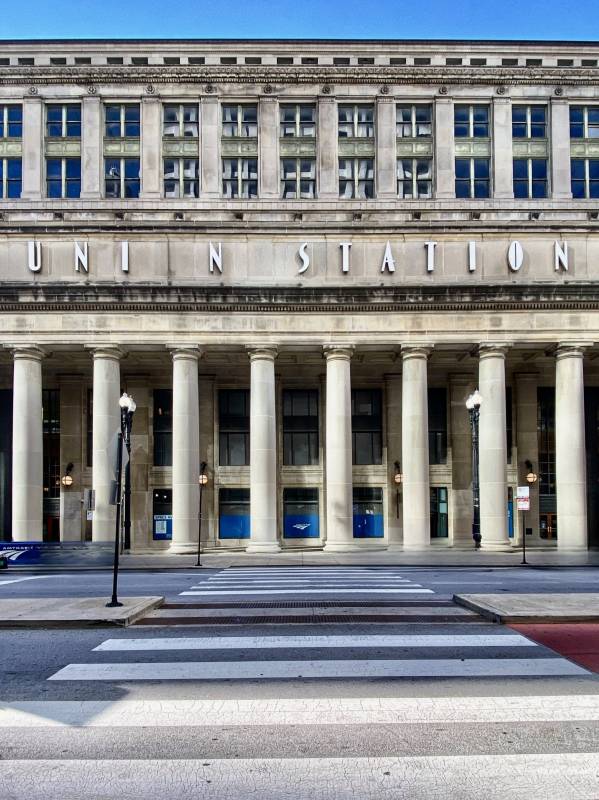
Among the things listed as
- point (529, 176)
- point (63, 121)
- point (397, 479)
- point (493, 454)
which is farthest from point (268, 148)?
point (493, 454)

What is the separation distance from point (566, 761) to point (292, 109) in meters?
47.9

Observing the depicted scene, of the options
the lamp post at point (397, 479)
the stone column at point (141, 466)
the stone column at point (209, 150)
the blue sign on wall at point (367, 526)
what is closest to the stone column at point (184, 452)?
the stone column at point (141, 466)

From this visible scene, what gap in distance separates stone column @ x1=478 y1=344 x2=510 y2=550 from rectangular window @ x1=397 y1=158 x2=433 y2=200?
15489 millimetres

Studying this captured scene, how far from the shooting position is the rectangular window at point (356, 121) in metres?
48.5

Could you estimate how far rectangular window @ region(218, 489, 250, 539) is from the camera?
42812mm

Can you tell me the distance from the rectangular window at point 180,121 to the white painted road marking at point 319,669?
145 ft

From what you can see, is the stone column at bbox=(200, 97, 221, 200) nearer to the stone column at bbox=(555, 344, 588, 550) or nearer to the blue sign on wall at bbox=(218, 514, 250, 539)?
the blue sign on wall at bbox=(218, 514, 250, 539)

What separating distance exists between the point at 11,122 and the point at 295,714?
162 ft

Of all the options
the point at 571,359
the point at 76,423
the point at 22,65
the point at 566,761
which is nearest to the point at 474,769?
the point at 566,761

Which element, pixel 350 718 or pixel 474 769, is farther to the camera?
pixel 350 718

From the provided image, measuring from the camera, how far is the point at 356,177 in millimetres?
48219

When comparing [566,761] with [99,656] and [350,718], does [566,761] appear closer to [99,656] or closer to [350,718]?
[350,718]

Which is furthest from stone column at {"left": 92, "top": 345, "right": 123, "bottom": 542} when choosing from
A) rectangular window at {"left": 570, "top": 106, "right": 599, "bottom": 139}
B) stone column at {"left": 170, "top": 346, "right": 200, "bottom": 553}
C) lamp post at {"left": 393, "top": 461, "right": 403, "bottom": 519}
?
rectangular window at {"left": 570, "top": 106, "right": 599, "bottom": 139}

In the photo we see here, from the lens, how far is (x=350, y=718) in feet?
23.5
